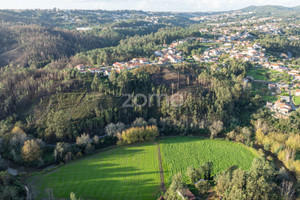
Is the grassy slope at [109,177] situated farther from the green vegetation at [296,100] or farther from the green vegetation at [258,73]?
the green vegetation at [258,73]

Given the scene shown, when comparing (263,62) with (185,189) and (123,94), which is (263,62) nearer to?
(123,94)

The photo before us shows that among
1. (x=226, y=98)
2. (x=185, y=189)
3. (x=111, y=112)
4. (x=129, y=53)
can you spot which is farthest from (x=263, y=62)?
(x=185, y=189)

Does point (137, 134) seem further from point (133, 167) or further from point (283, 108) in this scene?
point (283, 108)

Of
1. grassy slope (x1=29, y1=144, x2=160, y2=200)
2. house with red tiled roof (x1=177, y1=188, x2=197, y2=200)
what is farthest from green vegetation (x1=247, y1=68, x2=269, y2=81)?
house with red tiled roof (x1=177, y1=188, x2=197, y2=200)

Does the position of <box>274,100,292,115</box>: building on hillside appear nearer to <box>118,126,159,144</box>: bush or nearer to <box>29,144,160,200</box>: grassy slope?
<box>118,126,159,144</box>: bush

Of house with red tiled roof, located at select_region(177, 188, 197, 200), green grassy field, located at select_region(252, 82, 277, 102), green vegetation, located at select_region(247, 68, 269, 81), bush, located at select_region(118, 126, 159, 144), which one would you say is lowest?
house with red tiled roof, located at select_region(177, 188, 197, 200)

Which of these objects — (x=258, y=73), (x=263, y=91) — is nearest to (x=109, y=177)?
(x=263, y=91)

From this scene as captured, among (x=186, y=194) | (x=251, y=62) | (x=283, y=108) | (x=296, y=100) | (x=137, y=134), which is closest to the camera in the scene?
(x=186, y=194)
